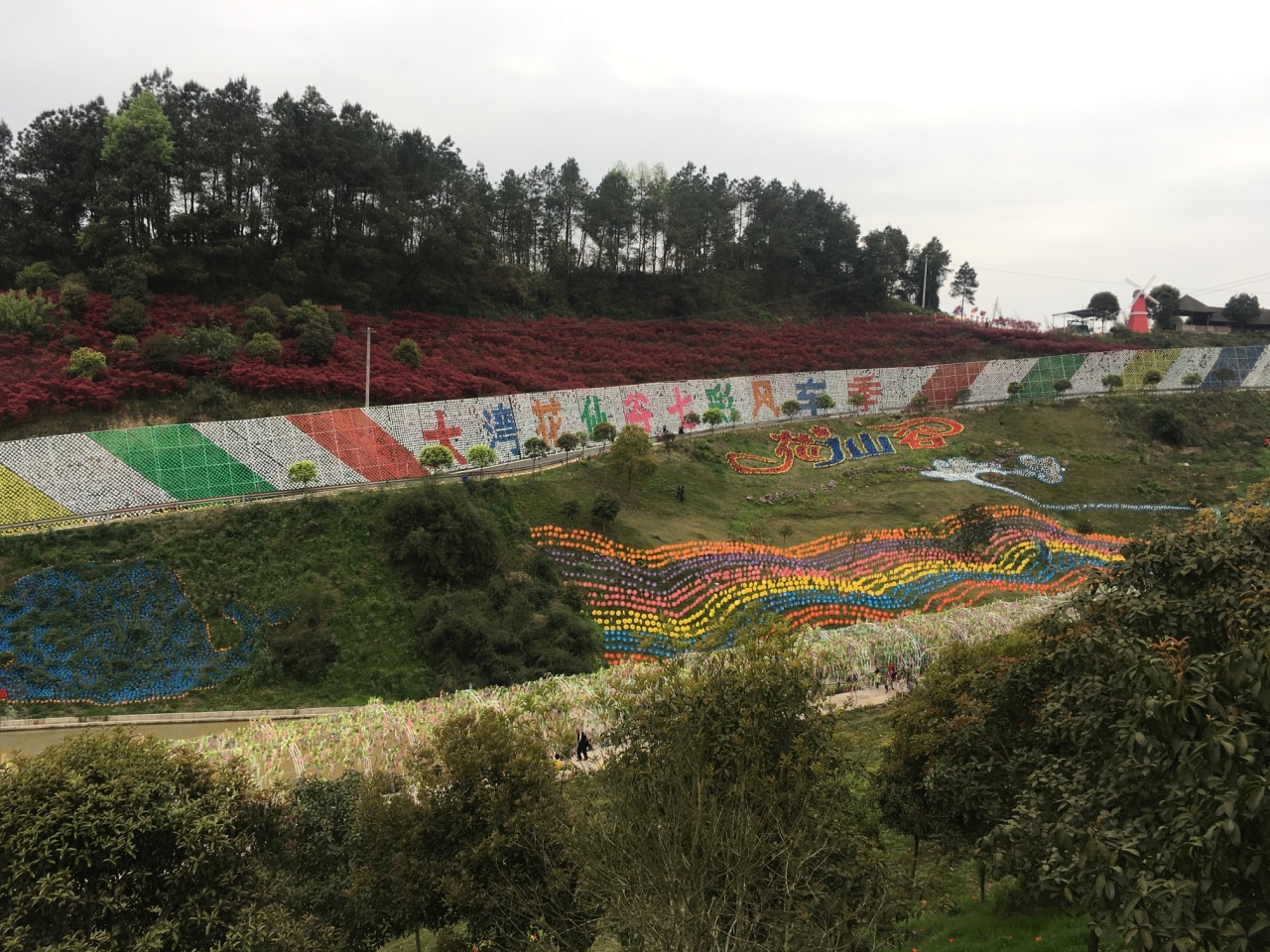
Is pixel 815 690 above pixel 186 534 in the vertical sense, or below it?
above

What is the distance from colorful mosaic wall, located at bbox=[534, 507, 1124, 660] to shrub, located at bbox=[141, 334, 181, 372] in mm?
17192

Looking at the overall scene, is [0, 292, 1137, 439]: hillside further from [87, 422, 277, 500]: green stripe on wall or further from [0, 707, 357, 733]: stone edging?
[0, 707, 357, 733]: stone edging

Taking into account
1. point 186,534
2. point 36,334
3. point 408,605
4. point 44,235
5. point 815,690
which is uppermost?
point 44,235

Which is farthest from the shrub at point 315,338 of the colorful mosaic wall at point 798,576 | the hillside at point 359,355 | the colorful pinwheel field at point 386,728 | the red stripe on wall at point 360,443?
the colorful pinwheel field at point 386,728

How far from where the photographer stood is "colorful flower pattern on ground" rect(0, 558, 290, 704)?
68.2ft

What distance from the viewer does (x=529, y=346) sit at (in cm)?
5100

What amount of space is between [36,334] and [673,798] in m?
37.6

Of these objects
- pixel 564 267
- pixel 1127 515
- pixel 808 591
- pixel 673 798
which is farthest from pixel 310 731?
pixel 564 267

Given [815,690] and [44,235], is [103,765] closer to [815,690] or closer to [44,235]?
[815,690]

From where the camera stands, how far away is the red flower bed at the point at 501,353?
110 ft

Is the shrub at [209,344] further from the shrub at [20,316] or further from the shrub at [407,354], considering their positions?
the shrub at [407,354]

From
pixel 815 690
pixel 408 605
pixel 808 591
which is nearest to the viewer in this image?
pixel 815 690

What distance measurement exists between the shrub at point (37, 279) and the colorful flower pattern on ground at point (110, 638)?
927 inches

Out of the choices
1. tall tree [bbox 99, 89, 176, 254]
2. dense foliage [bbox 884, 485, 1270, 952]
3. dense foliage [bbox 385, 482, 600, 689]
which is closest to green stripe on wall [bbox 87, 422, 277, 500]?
dense foliage [bbox 385, 482, 600, 689]
